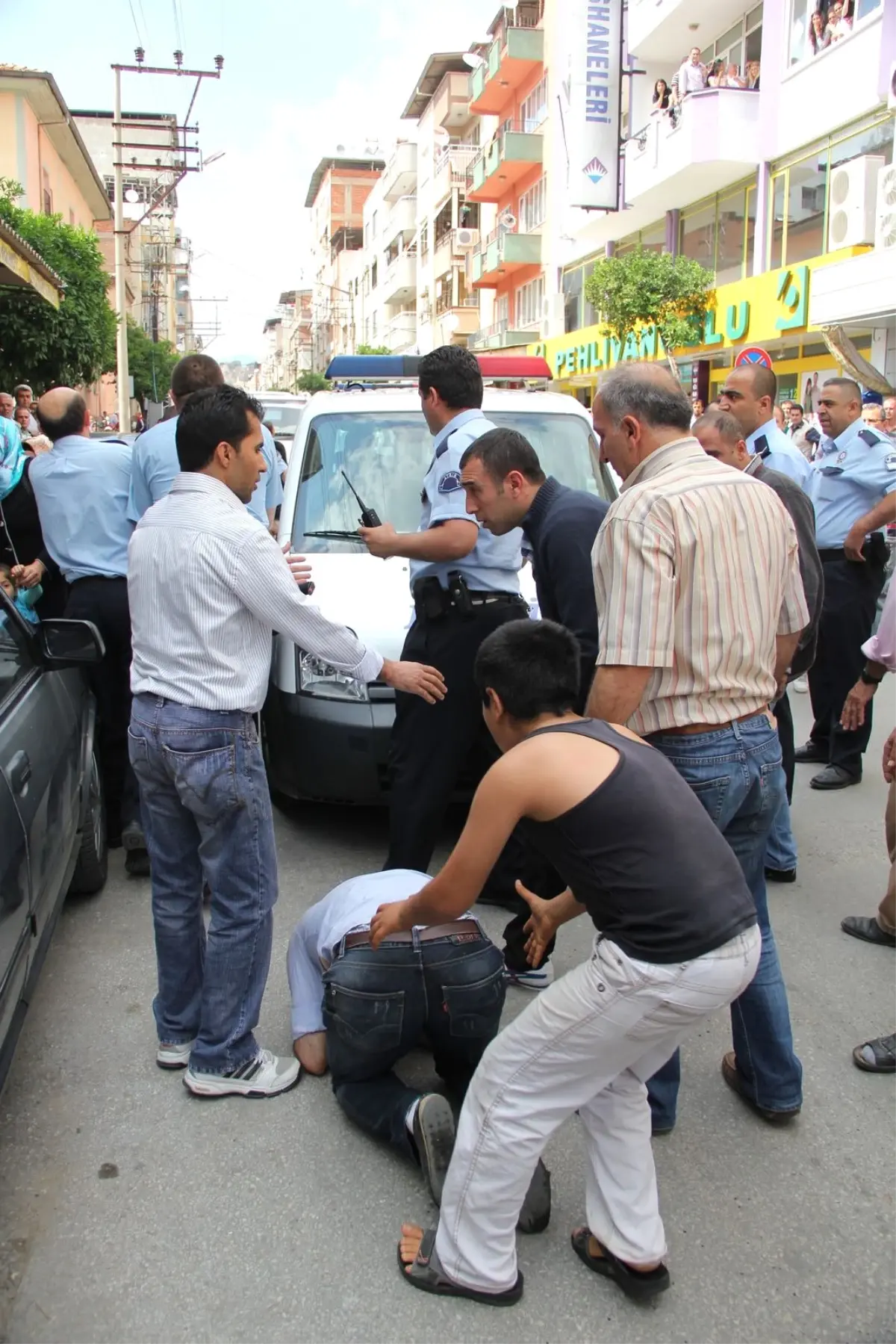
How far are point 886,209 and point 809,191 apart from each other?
3.85 metres

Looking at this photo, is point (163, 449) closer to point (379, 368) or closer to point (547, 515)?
point (547, 515)

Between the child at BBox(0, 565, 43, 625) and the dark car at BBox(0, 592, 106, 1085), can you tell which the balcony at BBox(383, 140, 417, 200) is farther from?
the dark car at BBox(0, 592, 106, 1085)

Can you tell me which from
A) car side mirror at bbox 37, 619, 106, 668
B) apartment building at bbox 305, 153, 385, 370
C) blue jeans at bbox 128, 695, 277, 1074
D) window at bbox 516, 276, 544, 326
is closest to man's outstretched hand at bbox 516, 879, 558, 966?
blue jeans at bbox 128, 695, 277, 1074

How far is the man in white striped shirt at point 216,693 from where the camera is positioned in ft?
9.43

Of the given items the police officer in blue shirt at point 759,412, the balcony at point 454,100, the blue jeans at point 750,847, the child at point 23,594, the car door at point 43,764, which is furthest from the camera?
the balcony at point 454,100

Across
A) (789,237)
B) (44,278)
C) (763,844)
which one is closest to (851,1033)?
(763,844)

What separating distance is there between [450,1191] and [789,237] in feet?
68.3

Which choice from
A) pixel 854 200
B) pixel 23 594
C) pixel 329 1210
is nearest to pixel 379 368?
pixel 23 594

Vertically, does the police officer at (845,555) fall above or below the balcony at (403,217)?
below

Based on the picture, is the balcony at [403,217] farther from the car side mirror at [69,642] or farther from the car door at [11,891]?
the car door at [11,891]

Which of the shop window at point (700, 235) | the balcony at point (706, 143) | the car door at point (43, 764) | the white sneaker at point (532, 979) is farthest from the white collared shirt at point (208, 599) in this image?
the shop window at point (700, 235)

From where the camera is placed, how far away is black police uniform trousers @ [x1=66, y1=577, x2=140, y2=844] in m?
4.86

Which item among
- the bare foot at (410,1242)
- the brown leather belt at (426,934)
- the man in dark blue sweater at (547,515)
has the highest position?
the man in dark blue sweater at (547,515)

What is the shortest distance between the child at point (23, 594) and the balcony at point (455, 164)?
45824 mm
